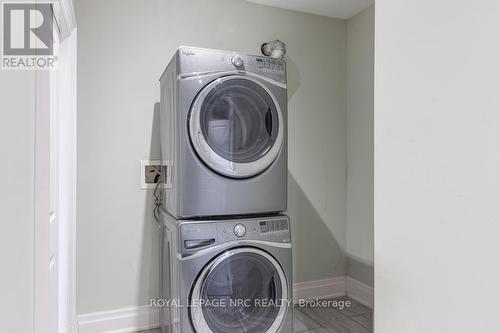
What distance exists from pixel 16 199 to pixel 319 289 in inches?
99.9

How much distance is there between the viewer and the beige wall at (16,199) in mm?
617

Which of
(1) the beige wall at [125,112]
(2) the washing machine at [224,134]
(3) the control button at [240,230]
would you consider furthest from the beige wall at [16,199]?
(1) the beige wall at [125,112]

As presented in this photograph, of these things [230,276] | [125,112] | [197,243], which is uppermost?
[125,112]

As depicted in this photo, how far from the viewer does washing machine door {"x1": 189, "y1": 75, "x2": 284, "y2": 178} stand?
1669mm

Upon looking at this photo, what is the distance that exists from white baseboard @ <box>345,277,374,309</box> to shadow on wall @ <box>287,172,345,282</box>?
0.37 feet

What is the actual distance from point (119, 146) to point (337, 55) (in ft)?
6.49

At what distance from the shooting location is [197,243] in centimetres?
160

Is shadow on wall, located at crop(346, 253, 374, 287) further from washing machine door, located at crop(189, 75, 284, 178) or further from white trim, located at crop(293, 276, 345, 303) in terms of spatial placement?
washing machine door, located at crop(189, 75, 284, 178)

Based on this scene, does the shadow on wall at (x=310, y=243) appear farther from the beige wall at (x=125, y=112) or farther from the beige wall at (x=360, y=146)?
the beige wall at (x=125, y=112)
